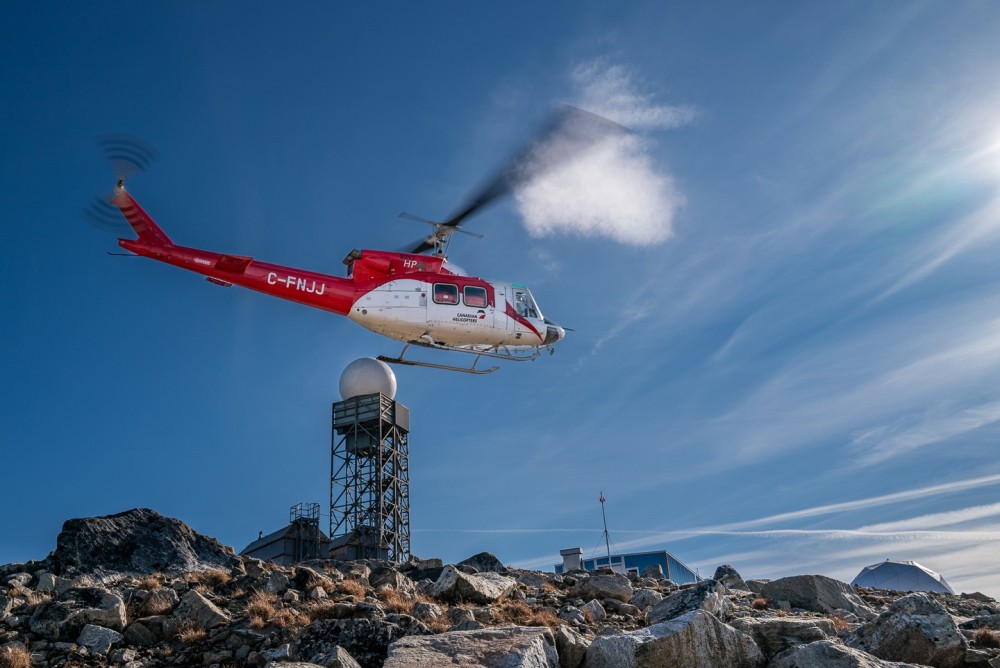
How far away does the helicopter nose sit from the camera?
101ft

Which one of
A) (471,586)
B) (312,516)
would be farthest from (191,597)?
(312,516)

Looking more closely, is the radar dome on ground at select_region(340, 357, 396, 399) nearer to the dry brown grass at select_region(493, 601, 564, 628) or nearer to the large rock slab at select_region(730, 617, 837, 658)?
the dry brown grass at select_region(493, 601, 564, 628)

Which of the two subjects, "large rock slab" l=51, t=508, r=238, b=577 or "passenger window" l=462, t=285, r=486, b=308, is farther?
"passenger window" l=462, t=285, r=486, b=308

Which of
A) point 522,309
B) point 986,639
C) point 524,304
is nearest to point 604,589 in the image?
point 986,639

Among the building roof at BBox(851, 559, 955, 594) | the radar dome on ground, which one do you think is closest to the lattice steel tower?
the radar dome on ground

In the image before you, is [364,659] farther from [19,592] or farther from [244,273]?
[244,273]

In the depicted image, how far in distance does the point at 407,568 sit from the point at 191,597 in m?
8.05

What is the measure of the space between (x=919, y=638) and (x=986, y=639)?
2.78 meters

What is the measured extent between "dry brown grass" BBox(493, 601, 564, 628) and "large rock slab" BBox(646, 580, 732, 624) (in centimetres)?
191

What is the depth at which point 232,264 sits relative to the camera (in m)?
26.1

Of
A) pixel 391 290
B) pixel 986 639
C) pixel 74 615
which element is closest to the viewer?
pixel 986 639

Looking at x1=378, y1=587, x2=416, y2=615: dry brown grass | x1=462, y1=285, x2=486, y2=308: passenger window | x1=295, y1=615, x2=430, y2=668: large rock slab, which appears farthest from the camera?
x1=462, y1=285, x2=486, y2=308: passenger window

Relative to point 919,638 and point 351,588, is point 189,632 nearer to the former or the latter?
point 351,588

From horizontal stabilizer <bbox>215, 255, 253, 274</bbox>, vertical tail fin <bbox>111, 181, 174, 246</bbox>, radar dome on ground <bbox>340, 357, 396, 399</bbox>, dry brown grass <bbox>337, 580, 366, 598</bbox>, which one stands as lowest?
dry brown grass <bbox>337, 580, 366, 598</bbox>
